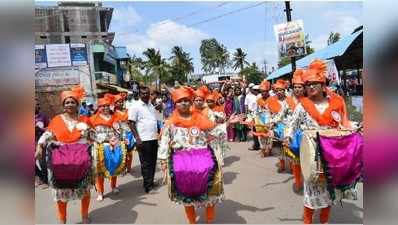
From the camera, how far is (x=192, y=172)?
14.0ft

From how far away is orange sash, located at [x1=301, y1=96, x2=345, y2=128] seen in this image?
14.2 feet

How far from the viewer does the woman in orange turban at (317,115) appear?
4203 millimetres

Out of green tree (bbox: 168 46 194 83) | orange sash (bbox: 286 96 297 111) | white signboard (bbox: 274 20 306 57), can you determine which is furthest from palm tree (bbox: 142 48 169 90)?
orange sash (bbox: 286 96 297 111)

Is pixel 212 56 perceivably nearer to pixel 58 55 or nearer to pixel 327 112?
pixel 58 55

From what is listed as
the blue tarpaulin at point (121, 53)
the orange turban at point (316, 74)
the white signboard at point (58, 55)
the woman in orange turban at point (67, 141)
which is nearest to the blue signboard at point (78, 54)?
the white signboard at point (58, 55)

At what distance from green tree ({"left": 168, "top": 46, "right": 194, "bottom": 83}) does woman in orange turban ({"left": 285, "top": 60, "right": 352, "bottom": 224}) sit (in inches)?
2270

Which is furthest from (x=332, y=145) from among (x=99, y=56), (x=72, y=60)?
(x=99, y=56)

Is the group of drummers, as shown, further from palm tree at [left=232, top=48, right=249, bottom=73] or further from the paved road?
palm tree at [left=232, top=48, right=249, bottom=73]

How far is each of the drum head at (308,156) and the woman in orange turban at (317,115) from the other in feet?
0.45

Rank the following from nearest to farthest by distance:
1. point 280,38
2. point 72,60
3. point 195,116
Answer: point 195,116
point 280,38
point 72,60

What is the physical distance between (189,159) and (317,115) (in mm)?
1387
